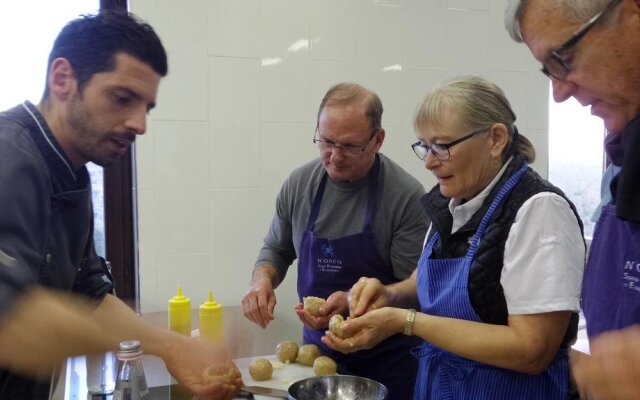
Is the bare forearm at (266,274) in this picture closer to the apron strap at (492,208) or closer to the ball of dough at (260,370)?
the ball of dough at (260,370)

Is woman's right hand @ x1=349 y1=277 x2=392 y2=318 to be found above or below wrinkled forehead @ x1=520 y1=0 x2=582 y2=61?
below

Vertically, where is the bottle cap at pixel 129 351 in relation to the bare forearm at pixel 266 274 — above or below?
above

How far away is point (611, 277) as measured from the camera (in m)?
1.22

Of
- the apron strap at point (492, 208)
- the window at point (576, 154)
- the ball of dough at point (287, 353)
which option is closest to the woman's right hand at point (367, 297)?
the ball of dough at point (287, 353)

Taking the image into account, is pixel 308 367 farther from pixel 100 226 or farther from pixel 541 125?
pixel 541 125

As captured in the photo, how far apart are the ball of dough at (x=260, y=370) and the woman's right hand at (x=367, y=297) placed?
293 millimetres

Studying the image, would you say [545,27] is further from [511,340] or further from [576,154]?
[576,154]

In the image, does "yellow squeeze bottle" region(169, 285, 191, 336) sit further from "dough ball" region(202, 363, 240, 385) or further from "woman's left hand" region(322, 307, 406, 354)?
"woman's left hand" region(322, 307, 406, 354)

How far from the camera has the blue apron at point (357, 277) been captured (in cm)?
189

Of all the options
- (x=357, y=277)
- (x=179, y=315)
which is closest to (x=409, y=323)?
(x=357, y=277)

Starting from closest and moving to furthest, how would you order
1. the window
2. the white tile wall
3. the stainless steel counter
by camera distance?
the stainless steel counter → the white tile wall → the window

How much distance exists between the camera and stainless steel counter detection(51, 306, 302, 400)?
159cm

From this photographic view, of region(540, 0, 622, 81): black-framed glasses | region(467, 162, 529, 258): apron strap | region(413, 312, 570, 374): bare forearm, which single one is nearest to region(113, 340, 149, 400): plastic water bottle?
region(413, 312, 570, 374): bare forearm

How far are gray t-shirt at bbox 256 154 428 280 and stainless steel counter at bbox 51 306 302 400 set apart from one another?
28cm
